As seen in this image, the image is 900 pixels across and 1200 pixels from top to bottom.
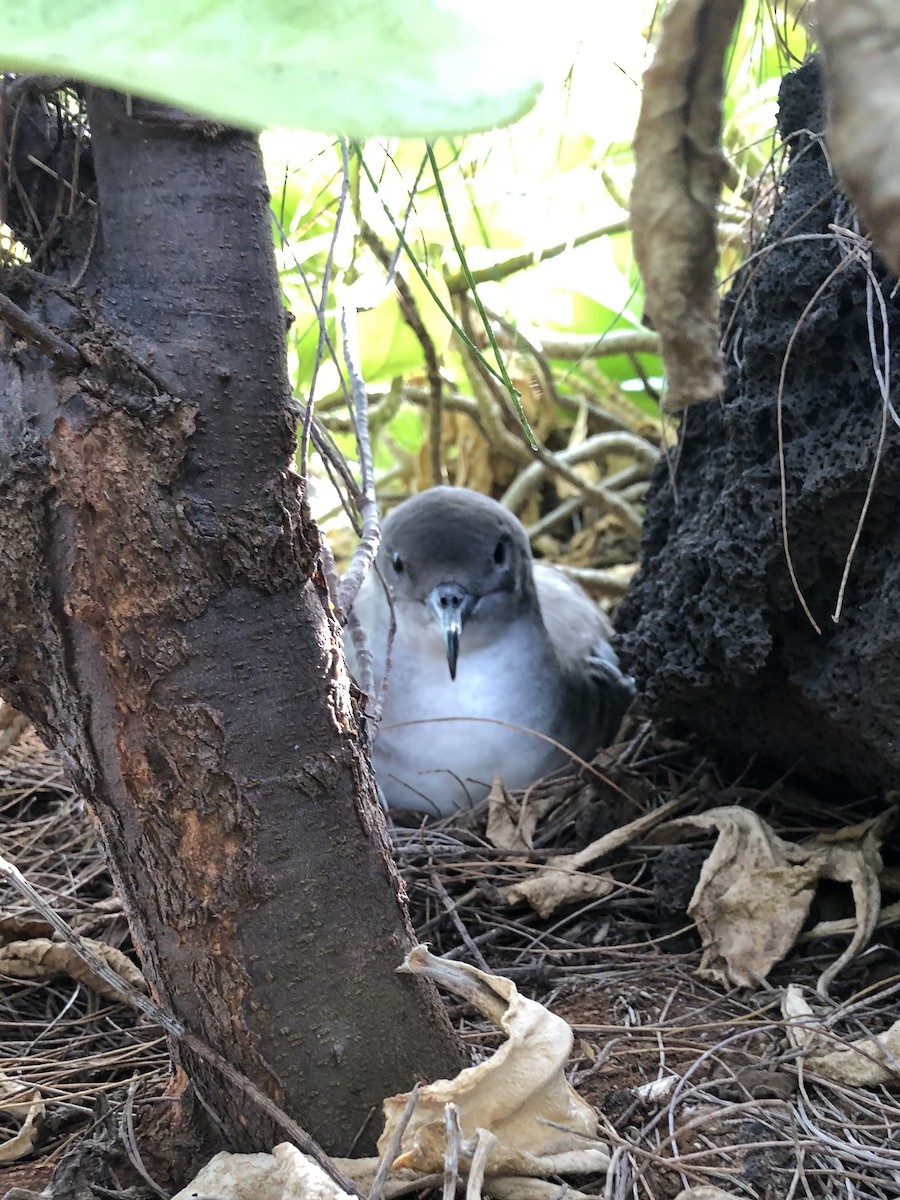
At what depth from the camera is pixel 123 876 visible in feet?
4.19

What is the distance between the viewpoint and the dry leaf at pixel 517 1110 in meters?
1.17

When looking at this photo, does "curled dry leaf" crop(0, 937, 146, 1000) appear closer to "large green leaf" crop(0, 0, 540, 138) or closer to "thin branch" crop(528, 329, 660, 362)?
"large green leaf" crop(0, 0, 540, 138)

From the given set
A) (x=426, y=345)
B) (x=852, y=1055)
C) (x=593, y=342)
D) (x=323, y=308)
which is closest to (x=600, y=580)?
(x=593, y=342)

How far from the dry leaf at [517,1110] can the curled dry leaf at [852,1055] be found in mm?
433

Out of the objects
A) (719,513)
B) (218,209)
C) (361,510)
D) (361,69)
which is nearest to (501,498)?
(719,513)

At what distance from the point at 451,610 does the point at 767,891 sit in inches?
46.6

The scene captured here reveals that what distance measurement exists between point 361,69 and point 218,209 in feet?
2.52

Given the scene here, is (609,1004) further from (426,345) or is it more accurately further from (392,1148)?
(426,345)

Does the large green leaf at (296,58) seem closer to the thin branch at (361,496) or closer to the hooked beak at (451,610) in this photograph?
the thin branch at (361,496)

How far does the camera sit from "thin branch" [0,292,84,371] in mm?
1072

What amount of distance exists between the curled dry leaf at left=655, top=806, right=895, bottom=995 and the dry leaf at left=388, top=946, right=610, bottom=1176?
0.61 m

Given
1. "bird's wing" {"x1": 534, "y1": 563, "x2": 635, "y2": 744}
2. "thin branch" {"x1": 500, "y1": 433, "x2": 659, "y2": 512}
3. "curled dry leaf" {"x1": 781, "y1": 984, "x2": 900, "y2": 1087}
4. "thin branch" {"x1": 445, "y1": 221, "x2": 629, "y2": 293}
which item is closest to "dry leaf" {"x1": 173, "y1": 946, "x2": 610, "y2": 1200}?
"curled dry leaf" {"x1": 781, "y1": 984, "x2": 900, "y2": 1087}

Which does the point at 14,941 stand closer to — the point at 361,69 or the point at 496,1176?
the point at 496,1176

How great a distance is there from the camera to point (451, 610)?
2.77 meters
